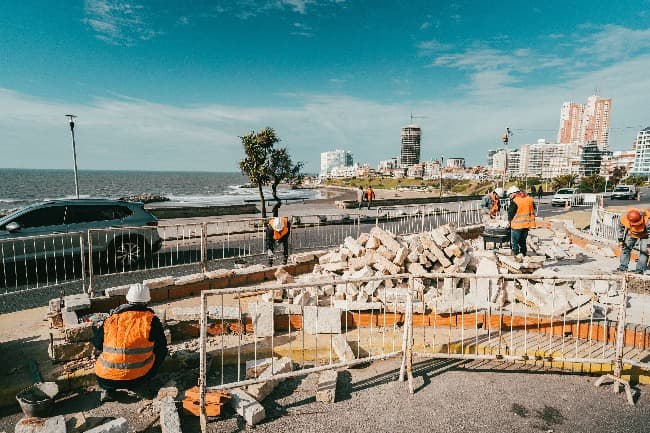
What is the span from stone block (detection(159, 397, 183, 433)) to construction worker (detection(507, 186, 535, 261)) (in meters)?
8.10

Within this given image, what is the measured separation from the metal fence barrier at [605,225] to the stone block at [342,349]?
1058cm

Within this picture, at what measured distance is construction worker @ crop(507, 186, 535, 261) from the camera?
904 centimetres

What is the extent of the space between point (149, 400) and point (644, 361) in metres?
6.18

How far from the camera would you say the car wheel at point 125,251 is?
922 cm

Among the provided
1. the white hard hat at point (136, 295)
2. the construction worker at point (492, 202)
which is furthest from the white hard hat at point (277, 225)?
the construction worker at point (492, 202)

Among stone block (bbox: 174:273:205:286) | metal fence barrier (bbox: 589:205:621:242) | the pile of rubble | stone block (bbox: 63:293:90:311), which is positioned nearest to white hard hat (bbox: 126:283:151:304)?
the pile of rubble

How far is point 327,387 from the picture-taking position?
14.3ft

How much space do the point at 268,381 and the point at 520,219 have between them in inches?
292

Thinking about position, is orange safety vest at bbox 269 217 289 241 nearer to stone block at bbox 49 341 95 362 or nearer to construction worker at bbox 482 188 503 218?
stone block at bbox 49 341 95 362

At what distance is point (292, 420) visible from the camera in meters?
3.98

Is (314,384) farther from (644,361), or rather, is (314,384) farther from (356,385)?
(644,361)

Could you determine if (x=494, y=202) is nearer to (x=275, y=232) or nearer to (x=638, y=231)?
(x=638, y=231)

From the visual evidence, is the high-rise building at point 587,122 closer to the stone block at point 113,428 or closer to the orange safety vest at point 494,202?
the orange safety vest at point 494,202

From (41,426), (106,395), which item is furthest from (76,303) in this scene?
(41,426)
